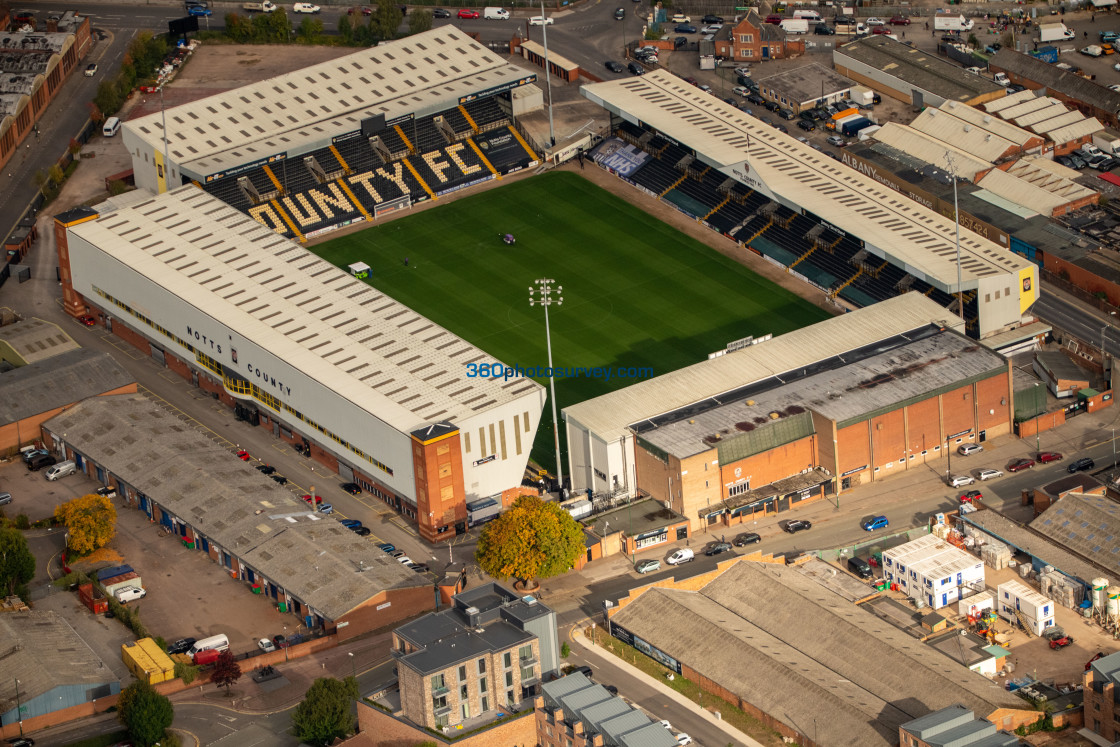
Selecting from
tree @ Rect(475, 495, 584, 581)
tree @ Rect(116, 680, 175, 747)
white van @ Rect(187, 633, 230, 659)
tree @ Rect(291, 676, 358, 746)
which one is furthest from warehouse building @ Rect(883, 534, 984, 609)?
tree @ Rect(116, 680, 175, 747)

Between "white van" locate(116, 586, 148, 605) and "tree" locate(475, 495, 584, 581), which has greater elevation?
"tree" locate(475, 495, 584, 581)

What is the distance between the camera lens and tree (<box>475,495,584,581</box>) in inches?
7574

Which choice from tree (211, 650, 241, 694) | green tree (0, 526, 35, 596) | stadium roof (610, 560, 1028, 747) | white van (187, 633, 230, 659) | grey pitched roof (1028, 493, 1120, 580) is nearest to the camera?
stadium roof (610, 560, 1028, 747)

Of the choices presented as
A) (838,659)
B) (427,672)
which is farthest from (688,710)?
(427,672)

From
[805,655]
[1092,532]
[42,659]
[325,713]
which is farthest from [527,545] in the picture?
[1092,532]

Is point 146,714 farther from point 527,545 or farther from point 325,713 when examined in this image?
point 527,545

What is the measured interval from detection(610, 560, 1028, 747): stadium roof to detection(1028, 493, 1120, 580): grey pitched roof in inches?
871

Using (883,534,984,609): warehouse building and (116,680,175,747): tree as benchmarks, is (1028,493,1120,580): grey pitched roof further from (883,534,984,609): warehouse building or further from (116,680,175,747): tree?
(116,680,175,747): tree

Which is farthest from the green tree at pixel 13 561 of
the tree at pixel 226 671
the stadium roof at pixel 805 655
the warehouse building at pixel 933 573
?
the warehouse building at pixel 933 573

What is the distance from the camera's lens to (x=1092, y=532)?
197625 millimetres

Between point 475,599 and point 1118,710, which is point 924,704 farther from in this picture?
point 475,599

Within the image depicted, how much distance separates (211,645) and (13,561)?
20847 millimetres

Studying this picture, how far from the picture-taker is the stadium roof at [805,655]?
17338 centimetres

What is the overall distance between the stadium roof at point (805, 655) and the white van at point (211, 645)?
3374 centimetres
